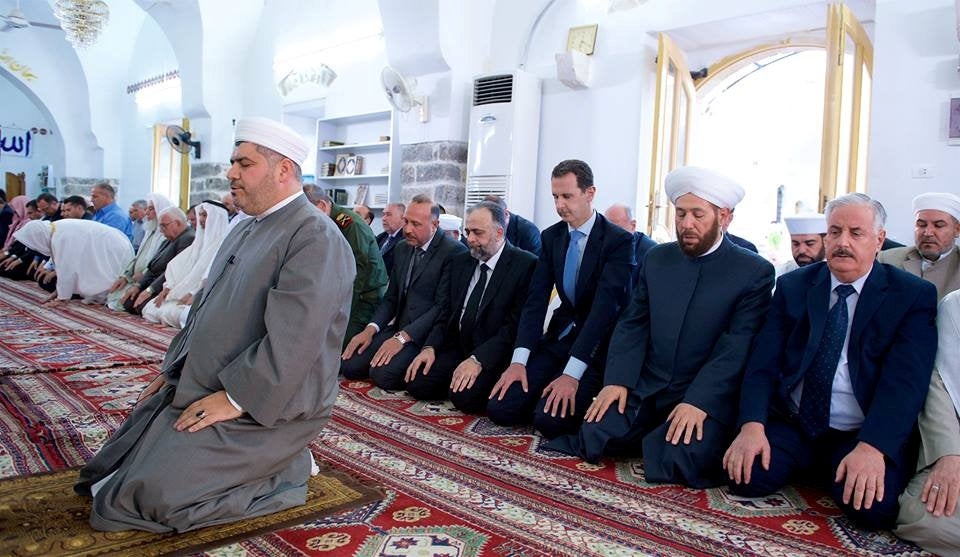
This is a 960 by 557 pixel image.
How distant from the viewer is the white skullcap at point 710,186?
2.47 meters

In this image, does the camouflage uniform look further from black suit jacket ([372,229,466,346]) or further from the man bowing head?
the man bowing head

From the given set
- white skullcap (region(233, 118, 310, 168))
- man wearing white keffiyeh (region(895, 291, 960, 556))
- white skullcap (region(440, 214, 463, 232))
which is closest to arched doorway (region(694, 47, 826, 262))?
white skullcap (region(440, 214, 463, 232))

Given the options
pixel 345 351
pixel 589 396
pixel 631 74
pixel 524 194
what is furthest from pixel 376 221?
pixel 589 396

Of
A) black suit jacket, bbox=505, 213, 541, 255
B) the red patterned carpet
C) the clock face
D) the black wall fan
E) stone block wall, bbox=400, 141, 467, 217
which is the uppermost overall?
the clock face

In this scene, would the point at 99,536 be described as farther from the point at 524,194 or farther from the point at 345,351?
the point at 524,194

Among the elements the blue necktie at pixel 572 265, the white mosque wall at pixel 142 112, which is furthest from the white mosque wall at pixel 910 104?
the white mosque wall at pixel 142 112

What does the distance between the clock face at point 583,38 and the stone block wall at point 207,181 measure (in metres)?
5.21

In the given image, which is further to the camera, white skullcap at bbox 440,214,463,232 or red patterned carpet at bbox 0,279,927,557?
white skullcap at bbox 440,214,463,232

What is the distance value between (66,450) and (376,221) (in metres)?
5.81

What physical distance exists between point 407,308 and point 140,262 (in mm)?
3542

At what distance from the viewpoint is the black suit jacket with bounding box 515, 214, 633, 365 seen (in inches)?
115

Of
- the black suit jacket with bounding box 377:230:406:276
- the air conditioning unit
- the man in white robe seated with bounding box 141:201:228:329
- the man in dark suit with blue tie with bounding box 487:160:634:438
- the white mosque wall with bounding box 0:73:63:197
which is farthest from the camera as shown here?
the white mosque wall with bounding box 0:73:63:197

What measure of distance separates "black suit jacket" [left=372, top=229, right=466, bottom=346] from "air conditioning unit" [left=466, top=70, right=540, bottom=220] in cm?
232

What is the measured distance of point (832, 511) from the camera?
7.11 ft
